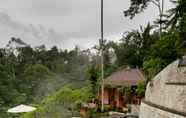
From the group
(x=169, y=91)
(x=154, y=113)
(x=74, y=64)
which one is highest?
(x=74, y=64)

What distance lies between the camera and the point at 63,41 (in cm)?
5653

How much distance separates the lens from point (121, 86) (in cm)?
1830

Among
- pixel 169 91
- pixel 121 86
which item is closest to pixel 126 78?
pixel 121 86

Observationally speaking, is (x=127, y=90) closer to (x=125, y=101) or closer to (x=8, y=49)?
(x=125, y=101)

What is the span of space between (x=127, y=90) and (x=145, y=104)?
968cm

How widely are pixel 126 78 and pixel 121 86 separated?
0.75 meters

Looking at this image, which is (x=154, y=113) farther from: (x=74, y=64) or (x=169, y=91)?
(x=74, y=64)

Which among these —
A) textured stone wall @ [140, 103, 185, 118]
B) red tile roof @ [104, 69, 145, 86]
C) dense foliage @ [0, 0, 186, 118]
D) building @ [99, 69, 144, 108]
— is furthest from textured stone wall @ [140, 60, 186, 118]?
red tile roof @ [104, 69, 145, 86]

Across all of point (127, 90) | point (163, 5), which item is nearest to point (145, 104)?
point (127, 90)

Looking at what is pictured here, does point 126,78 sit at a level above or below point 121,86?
above

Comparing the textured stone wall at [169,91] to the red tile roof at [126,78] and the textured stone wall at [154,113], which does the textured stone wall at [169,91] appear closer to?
the textured stone wall at [154,113]

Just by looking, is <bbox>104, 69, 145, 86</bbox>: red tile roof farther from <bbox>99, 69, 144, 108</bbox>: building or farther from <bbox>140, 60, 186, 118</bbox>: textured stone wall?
<bbox>140, 60, 186, 118</bbox>: textured stone wall

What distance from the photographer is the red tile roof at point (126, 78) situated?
1805 centimetres

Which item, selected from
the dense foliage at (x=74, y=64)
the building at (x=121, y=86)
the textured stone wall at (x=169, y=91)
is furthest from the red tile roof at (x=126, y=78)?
the textured stone wall at (x=169, y=91)
